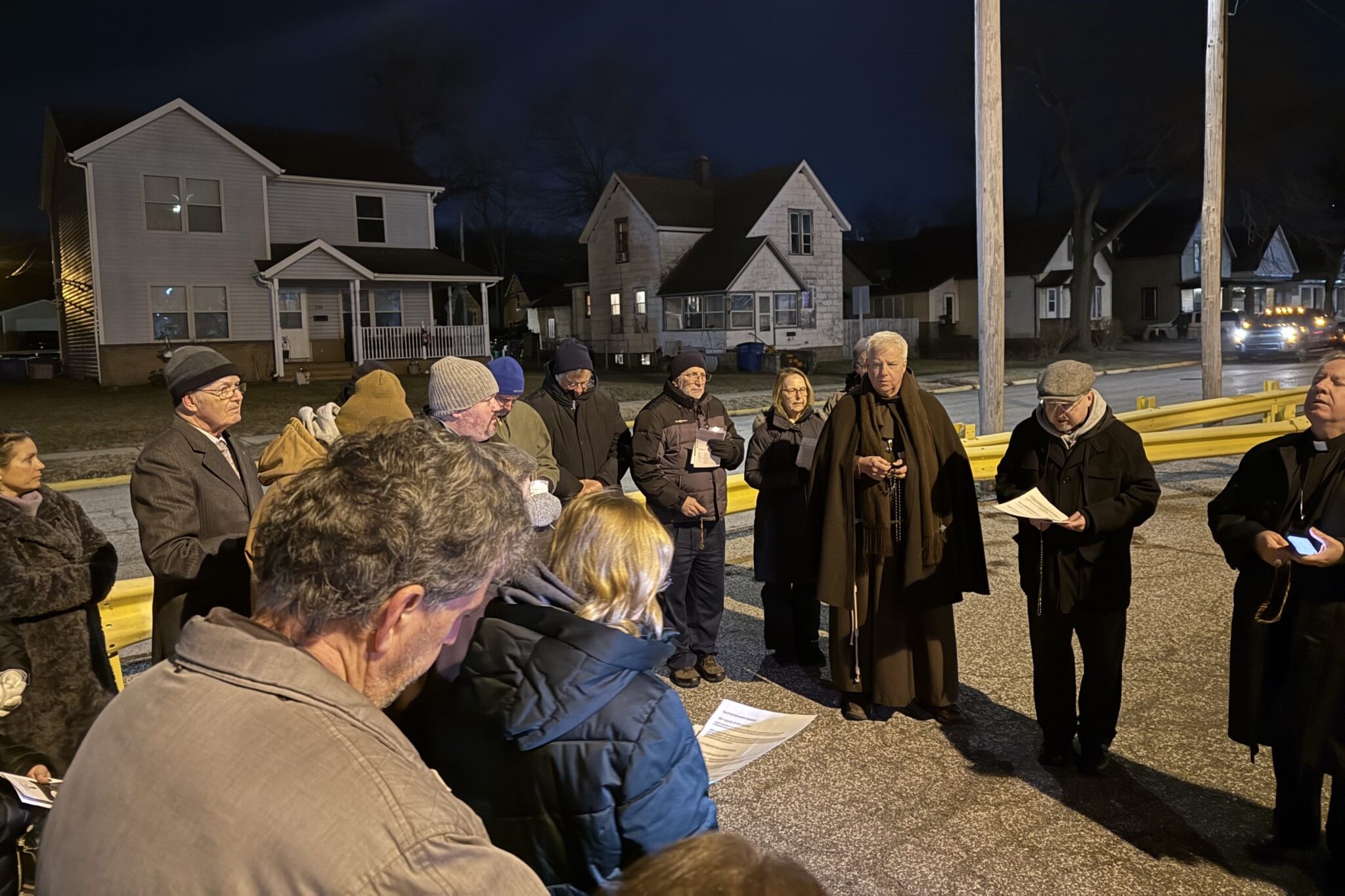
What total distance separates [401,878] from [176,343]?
32.6 m

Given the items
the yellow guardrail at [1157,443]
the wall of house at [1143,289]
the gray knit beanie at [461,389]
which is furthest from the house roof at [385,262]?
the wall of house at [1143,289]

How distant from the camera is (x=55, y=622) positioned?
3838 millimetres

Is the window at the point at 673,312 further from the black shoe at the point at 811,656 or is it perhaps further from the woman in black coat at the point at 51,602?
the woman in black coat at the point at 51,602

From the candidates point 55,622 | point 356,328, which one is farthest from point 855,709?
point 356,328

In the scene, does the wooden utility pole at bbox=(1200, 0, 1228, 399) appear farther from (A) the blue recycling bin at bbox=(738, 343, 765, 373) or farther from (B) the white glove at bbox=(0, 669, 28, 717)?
(A) the blue recycling bin at bbox=(738, 343, 765, 373)

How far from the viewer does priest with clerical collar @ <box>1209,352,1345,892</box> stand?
3.64 m

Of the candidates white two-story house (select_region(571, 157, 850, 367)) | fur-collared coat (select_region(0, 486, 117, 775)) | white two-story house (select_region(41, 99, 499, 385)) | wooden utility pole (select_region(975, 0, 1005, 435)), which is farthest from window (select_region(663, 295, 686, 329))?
fur-collared coat (select_region(0, 486, 117, 775))

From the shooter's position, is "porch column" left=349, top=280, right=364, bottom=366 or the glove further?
"porch column" left=349, top=280, right=364, bottom=366

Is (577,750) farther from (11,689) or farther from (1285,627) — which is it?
(1285,627)

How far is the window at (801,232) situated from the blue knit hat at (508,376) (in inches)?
1481

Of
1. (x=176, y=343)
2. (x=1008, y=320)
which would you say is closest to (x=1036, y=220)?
(x=1008, y=320)

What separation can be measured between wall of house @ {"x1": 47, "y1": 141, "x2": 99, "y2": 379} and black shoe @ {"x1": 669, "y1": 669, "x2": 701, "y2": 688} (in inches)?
1116

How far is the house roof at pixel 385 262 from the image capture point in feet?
98.4

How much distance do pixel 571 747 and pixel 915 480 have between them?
3.49m
